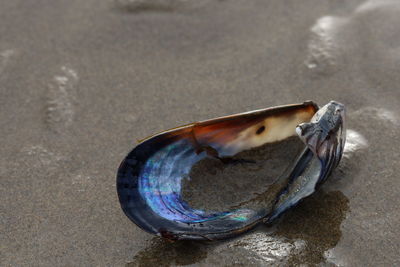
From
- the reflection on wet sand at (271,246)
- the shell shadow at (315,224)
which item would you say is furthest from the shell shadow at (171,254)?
the shell shadow at (315,224)

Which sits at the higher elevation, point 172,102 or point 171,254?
point 172,102

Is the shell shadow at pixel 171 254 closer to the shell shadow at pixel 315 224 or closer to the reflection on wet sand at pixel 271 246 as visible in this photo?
the reflection on wet sand at pixel 271 246

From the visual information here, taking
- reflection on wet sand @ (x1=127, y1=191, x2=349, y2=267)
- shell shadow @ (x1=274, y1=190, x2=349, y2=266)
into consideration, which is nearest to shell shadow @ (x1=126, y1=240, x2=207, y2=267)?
reflection on wet sand @ (x1=127, y1=191, x2=349, y2=267)

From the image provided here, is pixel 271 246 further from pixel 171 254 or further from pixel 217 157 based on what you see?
pixel 217 157

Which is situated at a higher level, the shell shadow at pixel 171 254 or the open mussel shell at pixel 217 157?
the open mussel shell at pixel 217 157

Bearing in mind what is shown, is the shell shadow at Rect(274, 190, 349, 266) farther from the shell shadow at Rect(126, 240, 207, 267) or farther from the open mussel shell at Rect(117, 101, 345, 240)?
the shell shadow at Rect(126, 240, 207, 267)

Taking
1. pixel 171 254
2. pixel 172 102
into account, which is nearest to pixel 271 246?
pixel 171 254
